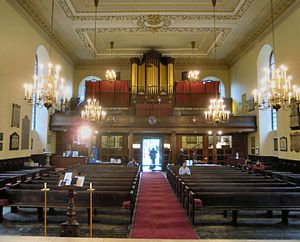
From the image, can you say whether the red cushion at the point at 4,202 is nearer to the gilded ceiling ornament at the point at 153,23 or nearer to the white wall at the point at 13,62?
the white wall at the point at 13,62

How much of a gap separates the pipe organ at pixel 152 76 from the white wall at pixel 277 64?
4.28 metres

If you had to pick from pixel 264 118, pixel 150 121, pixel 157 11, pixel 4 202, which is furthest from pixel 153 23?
pixel 4 202

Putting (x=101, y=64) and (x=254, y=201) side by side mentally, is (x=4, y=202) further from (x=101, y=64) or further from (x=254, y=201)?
(x=101, y=64)

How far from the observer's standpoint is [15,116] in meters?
10.6

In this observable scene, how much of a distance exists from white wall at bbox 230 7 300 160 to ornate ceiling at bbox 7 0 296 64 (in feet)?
2.13

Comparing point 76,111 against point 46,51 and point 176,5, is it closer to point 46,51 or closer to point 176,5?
point 46,51

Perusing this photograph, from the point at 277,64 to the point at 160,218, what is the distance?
345 inches

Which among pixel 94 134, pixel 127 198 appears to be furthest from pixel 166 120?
pixel 127 198

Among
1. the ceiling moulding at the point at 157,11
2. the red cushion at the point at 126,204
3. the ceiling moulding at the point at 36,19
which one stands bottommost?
the red cushion at the point at 126,204

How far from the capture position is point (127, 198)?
5969 millimetres

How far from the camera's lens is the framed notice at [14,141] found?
10.3 metres

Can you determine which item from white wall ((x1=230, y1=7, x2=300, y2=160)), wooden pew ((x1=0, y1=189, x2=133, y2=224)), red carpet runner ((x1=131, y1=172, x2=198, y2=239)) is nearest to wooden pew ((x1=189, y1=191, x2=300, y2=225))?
red carpet runner ((x1=131, y1=172, x2=198, y2=239))

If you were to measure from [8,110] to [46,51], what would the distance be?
5.00 metres

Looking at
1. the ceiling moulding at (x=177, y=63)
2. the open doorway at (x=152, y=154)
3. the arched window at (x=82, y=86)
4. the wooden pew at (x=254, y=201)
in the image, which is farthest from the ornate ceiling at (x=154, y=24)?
the wooden pew at (x=254, y=201)
